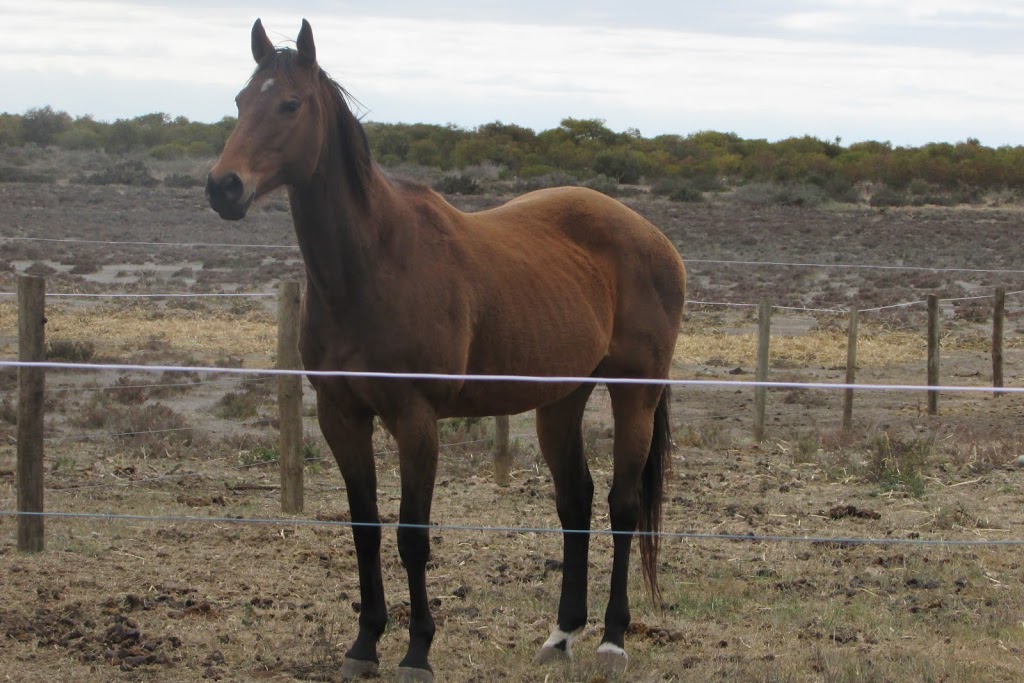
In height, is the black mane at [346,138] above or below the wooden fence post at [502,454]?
above

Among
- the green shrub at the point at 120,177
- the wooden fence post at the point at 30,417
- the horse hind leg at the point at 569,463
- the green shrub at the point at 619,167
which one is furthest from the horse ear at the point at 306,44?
the green shrub at the point at 619,167

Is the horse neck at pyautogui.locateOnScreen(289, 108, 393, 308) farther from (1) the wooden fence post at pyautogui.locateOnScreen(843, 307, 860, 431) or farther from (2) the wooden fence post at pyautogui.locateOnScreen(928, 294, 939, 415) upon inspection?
(2) the wooden fence post at pyautogui.locateOnScreen(928, 294, 939, 415)

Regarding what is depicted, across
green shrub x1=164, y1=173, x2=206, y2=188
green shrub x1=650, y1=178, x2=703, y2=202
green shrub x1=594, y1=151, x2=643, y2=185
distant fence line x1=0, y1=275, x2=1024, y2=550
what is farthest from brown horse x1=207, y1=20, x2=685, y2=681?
green shrub x1=594, y1=151, x2=643, y2=185

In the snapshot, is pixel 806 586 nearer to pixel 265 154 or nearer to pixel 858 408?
pixel 265 154

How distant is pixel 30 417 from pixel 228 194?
2846 millimetres

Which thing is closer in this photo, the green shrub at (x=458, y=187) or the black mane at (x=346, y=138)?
the black mane at (x=346, y=138)

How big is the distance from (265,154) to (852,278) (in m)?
23.0

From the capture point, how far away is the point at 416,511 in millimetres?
4660

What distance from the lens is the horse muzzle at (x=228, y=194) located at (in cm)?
420

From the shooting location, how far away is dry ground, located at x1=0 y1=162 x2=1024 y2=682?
16.8ft

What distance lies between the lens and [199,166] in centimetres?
4803

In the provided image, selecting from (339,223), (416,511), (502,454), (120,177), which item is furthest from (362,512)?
(120,177)

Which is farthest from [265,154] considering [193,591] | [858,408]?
[858,408]

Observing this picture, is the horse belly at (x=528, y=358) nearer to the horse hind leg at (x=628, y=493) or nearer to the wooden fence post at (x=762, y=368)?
the horse hind leg at (x=628, y=493)
